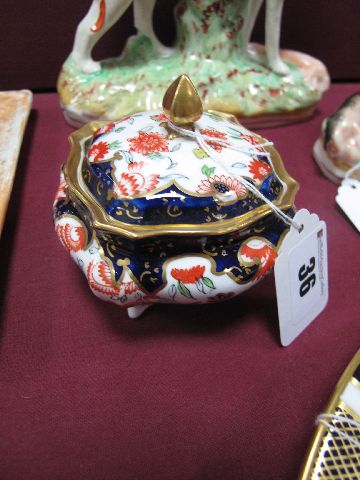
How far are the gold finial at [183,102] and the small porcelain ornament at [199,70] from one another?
0.62 metres

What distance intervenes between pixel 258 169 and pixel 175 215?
16cm

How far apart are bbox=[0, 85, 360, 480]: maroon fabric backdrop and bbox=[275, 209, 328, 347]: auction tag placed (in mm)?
47

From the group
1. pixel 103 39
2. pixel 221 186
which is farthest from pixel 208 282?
pixel 103 39

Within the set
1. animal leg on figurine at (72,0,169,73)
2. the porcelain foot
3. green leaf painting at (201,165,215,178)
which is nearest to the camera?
green leaf painting at (201,165,215,178)

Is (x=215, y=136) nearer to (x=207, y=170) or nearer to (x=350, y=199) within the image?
(x=207, y=170)

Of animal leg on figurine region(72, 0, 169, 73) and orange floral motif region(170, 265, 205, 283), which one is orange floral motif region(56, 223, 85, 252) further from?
animal leg on figurine region(72, 0, 169, 73)

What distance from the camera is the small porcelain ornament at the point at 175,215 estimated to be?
70cm

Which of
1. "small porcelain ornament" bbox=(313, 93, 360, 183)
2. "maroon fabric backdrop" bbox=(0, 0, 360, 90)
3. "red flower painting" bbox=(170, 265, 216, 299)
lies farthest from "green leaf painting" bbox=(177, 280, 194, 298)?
"maroon fabric backdrop" bbox=(0, 0, 360, 90)

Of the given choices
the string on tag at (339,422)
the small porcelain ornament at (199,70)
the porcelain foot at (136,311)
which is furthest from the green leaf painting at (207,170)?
the small porcelain ornament at (199,70)

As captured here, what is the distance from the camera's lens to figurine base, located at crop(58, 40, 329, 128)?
4.32 feet

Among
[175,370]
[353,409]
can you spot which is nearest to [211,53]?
[175,370]

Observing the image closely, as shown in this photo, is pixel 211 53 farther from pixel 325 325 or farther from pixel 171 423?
pixel 171 423

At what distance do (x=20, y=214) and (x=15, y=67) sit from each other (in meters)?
0.69

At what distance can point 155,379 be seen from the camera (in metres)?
0.80
